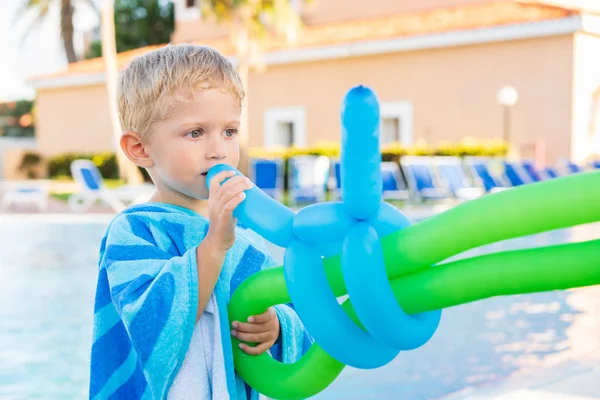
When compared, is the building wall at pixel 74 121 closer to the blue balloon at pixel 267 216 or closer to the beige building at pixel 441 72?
the beige building at pixel 441 72

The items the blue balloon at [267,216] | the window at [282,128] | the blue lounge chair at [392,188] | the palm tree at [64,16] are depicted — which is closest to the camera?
the blue balloon at [267,216]

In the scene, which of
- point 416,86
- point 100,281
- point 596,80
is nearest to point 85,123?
point 416,86

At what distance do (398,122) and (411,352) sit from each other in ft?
56.6

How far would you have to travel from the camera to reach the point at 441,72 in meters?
20.4

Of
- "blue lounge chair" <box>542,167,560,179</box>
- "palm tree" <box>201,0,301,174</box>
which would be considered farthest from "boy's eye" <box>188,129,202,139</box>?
"palm tree" <box>201,0,301,174</box>

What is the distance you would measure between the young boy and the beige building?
58.5 feet

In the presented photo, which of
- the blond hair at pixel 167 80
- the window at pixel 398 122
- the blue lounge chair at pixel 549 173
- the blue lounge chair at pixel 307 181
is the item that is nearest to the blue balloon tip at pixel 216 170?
the blond hair at pixel 167 80

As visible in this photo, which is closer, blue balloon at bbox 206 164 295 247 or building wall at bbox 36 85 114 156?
blue balloon at bbox 206 164 295 247

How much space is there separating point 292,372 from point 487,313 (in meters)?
4.45

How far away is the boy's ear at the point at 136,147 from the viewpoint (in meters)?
1.69

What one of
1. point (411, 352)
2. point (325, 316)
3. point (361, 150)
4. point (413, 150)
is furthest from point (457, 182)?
point (361, 150)

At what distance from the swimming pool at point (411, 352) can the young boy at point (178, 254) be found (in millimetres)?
2249

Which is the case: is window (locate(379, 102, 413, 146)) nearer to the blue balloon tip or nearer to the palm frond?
the palm frond

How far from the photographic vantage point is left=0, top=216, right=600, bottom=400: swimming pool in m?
3.99
